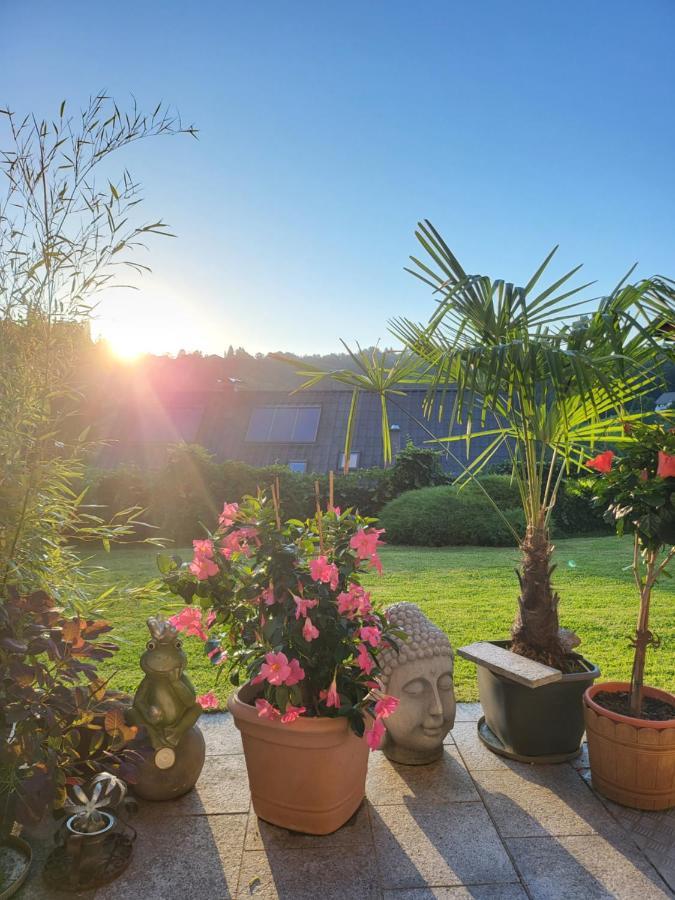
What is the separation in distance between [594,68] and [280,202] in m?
2.03

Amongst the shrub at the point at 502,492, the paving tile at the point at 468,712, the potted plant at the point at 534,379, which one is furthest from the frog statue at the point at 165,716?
the shrub at the point at 502,492

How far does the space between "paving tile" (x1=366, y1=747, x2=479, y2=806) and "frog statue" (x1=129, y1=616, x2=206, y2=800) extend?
80 cm

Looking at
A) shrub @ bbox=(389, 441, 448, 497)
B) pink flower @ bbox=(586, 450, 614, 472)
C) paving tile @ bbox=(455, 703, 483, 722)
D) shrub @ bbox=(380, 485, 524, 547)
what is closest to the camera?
pink flower @ bbox=(586, 450, 614, 472)

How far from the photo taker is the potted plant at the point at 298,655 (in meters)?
2.16

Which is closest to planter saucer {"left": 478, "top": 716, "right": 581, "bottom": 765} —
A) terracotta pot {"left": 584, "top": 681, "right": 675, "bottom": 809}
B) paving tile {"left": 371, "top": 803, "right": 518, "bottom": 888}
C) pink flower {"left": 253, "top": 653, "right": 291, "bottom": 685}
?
terracotta pot {"left": 584, "top": 681, "right": 675, "bottom": 809}

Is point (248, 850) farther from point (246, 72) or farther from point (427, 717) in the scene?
point (246, 72)

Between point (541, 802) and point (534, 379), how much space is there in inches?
68.8

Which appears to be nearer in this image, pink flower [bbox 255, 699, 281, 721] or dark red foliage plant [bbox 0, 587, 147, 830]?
dark red foliage plant [bbox 0, 587, 147, 830]

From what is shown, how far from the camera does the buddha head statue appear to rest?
8.78ft

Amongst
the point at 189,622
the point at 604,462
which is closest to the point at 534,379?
the point at 604,462

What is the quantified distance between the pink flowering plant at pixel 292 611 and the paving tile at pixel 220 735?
664mm

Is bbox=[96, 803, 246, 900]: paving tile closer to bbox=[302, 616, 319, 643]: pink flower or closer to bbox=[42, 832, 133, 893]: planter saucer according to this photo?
bbox=[42, 832, 133, 893]: planter saucer

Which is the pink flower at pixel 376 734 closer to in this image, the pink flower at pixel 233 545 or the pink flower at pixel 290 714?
the pink flower at pixel 290 714

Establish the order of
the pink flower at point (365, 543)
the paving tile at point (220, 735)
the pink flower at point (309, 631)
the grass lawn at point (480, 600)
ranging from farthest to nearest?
1. the grass lawn at point (480, 600)
2. the paving tile at point (220, 735)
3. the pink flower at point (365, 543)
4. the pink flower at point (309, 631)
